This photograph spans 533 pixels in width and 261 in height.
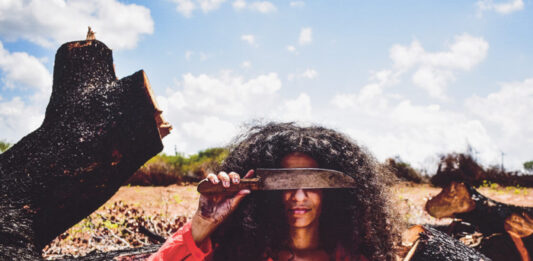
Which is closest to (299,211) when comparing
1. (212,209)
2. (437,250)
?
(212,209)

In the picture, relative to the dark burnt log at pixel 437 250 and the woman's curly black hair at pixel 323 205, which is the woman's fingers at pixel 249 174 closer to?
the woman's curly black hair at pixel 323 205

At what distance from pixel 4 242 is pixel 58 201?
18.7 inches

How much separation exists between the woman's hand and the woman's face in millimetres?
387

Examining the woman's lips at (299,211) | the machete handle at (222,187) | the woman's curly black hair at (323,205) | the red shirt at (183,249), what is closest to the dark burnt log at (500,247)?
the woman's curly black hair at (323,205)

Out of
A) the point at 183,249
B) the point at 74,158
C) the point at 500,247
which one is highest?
the point at 74,158

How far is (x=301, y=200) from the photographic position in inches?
95.3

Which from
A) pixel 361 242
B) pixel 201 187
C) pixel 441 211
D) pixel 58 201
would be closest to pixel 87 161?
pixel 58 201

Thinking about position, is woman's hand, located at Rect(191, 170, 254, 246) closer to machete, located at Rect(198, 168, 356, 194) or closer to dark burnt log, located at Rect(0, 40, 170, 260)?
machete, located at Rect(198, 168, 356, 194)

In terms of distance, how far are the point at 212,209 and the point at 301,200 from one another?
57cm

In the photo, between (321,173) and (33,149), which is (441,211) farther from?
(33,149)

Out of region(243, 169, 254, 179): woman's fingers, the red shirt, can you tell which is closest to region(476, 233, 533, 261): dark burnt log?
region(243, 169, 254, 179): woman's fingers

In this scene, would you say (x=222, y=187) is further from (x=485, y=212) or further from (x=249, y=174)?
(x=485, y=212)

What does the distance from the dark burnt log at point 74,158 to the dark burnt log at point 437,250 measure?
91.7 inches

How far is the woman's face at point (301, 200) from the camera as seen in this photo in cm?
244
